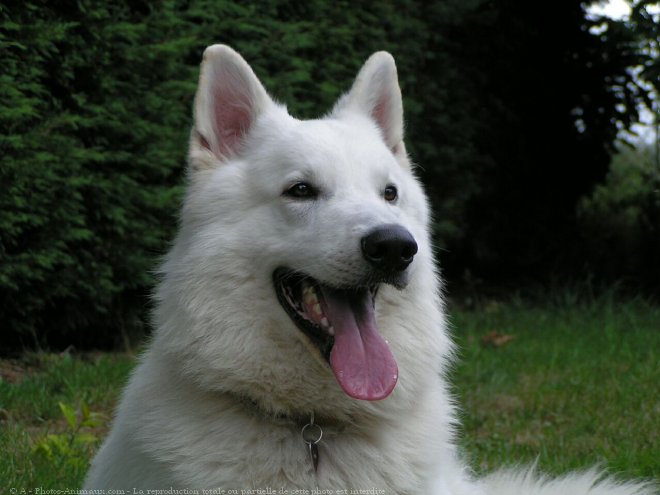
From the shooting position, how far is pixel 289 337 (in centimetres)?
316

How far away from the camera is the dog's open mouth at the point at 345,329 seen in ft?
9.98

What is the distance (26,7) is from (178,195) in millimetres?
1716

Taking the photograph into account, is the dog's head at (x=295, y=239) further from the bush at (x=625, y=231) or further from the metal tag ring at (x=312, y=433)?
the bush at (x=625, y=231)

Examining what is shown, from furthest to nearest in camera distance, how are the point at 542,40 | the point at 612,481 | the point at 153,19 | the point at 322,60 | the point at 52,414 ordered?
the point at 542,40, the point at 322,60, the point at 153,19, the point at 52,414, the point at 612,481

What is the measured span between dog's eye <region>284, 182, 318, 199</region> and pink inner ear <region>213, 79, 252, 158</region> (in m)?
0.38

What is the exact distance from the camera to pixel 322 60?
826 centimetres

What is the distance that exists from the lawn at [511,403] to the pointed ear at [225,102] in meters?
1.54

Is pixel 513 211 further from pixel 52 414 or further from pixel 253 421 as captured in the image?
pixel 253 421

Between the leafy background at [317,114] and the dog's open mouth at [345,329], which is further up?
the dog's open mouth at [345,329]

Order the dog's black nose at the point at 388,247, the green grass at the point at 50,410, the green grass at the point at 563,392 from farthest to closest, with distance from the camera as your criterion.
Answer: the green grass at the point at 563,392, the green grass at the point at 50,410, the dog's black nose at the point at 388,247

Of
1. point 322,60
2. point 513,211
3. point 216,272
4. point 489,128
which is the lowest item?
point 513,211

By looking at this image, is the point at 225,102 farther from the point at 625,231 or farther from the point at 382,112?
the point at 625,231

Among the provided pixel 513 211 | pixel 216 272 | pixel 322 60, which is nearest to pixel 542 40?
pixel 513 211

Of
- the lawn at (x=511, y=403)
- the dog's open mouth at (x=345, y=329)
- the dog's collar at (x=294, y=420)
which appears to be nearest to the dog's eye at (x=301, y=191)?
the dog's open mouth at (x=345, y=329)
